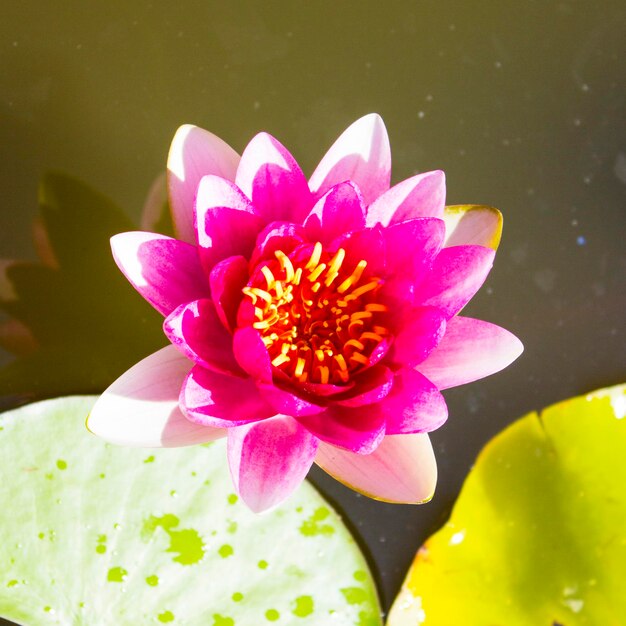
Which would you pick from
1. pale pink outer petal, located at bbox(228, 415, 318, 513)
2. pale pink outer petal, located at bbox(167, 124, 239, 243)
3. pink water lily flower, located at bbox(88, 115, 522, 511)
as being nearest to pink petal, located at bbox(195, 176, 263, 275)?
pink water lily flower, located at bbox(88, 115, 522, 511)

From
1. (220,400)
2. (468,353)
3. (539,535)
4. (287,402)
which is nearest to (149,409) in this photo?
(220,400)

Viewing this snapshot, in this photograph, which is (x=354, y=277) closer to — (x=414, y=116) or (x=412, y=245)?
(x=412, y=245)

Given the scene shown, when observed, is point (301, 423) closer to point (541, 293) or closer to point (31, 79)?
point (541, 293)

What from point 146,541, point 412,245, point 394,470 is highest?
point 412,245

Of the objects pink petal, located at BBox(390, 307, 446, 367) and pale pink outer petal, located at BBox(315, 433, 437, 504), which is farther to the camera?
pale pink outer petal, located at BBox(315, 433, 437, 504)

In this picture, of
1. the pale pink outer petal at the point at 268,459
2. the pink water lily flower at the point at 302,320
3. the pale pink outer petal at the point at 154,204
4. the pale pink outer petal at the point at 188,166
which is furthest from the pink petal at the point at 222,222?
the pale pink outer petal at the point at 154,204

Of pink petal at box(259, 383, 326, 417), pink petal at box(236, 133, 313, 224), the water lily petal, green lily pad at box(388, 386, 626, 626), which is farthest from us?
green lily pad at box(388, 386, 626, 626)

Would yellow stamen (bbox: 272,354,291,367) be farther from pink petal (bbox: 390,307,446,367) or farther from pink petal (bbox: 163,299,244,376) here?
pink petal (bbox: 390,307,446,367)
